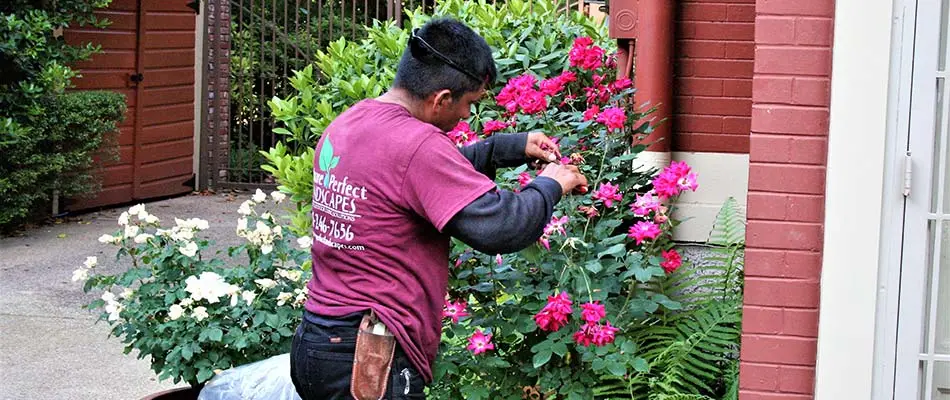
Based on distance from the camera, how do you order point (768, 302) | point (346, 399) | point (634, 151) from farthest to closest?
point (634, 151), point (768, 302), point (346, 399)

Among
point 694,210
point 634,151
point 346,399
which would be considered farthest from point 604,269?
point 346,399

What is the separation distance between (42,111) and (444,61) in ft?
22.8

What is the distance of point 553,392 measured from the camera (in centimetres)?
436

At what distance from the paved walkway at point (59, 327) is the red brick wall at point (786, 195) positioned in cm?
324

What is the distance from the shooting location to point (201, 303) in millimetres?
4621

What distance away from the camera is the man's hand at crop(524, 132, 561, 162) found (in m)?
3.67

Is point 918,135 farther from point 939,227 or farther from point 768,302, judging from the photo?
point 768,302

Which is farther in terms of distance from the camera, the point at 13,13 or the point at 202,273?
the point at 13,13

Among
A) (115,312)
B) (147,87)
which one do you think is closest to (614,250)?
(115,312)

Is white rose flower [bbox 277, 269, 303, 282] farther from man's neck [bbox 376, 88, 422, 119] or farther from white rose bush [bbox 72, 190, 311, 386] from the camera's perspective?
man's neck [bbox 376, 88, 422, 119]

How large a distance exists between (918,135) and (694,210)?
62.5 inches

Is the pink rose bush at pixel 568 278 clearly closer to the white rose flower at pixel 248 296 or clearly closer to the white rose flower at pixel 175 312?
the white rose flower at pixel 248 296

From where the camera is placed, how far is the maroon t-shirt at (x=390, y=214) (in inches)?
125

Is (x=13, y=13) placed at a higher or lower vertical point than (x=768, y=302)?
higher
